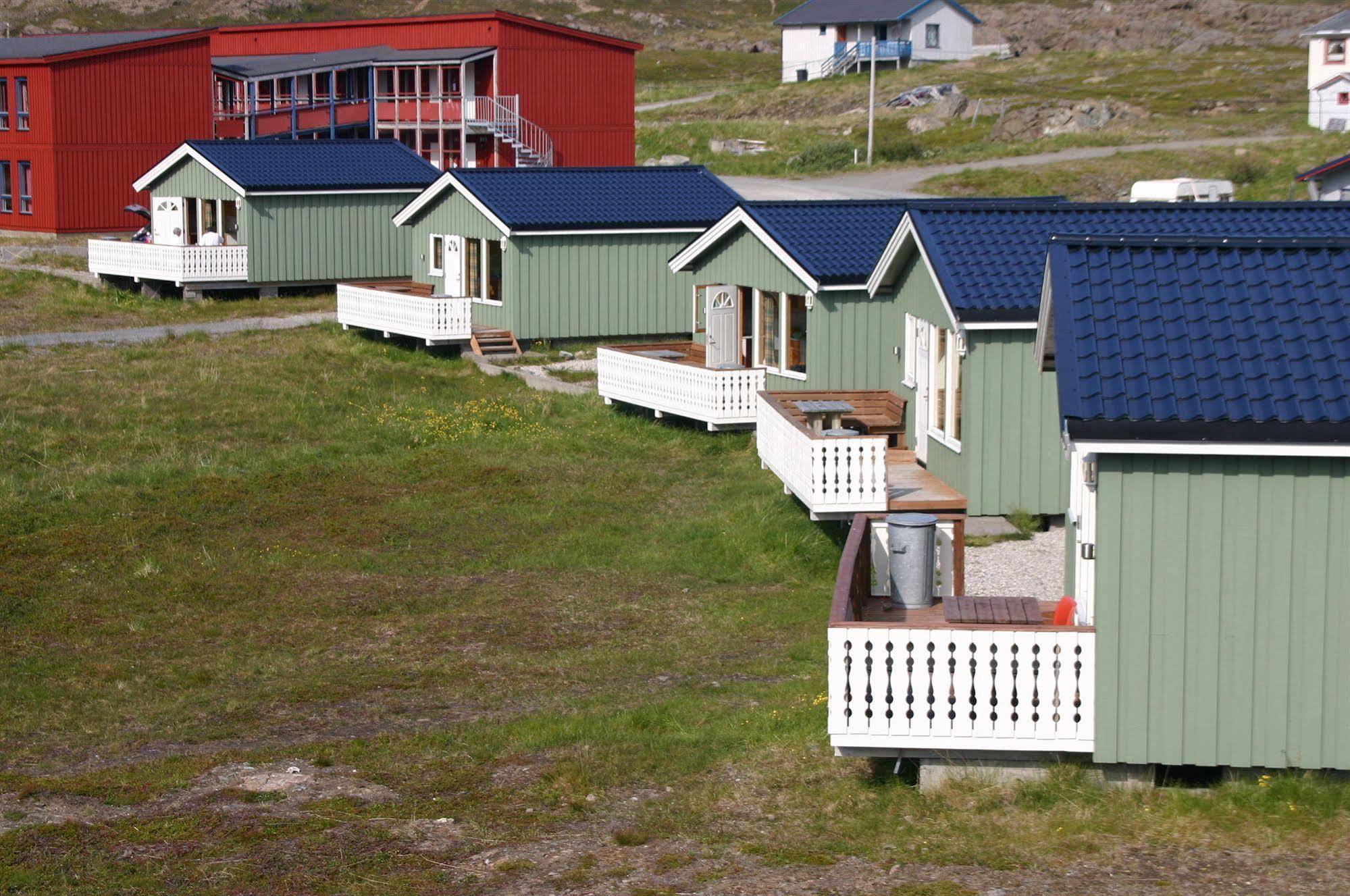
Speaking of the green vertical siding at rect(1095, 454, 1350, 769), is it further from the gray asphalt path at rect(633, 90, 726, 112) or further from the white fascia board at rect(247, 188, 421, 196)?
the gray asphalt path at rect(633, 90, 726, 112)

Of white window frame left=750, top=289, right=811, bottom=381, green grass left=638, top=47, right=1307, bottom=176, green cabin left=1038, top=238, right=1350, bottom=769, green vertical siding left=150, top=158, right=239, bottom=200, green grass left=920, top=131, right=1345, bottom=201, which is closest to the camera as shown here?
green cabin left=1038, top=238, right=1350, bottom=769

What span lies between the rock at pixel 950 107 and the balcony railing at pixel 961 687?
208 ft

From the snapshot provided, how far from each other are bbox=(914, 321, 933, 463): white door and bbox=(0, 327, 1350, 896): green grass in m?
1.81

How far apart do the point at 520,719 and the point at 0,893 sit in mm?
4730

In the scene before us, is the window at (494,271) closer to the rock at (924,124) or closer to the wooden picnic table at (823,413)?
the wooden picnic table at (823,413)

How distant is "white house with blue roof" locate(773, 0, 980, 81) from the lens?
9419 cm

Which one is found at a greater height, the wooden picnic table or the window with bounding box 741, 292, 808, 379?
the window with bounding box 741, 292, 808, 379

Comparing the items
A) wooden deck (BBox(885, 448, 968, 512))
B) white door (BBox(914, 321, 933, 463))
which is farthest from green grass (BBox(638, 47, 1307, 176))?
wooden deck (BBox(885, 448, 968, 512))

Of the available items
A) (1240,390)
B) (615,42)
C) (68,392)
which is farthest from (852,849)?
(615,42)

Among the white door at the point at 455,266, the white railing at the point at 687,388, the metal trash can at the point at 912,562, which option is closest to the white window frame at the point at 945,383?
the white railing at the point at 687,388

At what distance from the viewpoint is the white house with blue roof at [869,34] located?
94.2 metres

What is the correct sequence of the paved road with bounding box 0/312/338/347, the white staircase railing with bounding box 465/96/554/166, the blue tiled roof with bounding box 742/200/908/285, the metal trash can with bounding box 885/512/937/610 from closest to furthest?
1. the metal trash can with bounding box 885/512/937/610
2. the blue tiled roof with bounding box 742/200/908/285
3. the paved road with bounding box 0/312/338/347
4. the white staircase railing with bounding box 465/96/554/166

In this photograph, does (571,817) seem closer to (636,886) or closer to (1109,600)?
(636,886)

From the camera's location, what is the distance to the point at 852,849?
1084 cm
